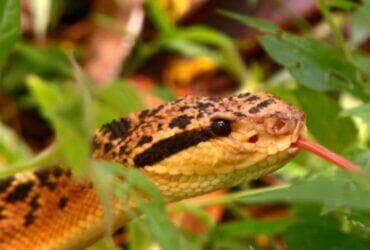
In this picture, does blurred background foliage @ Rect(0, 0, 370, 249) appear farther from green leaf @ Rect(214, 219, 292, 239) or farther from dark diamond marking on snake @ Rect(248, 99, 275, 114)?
dark diamond marking on snake @ Rect(248, 99, 275, 114)

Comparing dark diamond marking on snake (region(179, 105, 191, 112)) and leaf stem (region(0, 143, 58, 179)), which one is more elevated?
leaf stem (region(0, 143, 58, 179))

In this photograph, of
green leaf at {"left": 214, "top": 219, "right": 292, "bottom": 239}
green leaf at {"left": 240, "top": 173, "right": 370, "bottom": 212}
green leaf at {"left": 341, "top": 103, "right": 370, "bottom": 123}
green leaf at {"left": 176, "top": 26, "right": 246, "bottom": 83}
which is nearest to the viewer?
green leaf at {"left": 240, "top": 173, "right": 370, "bottom": 212}

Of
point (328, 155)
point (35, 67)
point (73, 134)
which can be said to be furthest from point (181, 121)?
point (35, 67)

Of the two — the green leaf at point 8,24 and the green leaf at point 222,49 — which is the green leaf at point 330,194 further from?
the green leaf at point 222,49

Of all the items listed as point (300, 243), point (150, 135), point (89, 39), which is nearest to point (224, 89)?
point (89, 39)

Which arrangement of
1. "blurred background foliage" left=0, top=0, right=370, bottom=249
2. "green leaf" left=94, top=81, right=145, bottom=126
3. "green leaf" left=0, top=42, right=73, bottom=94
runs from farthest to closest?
"green leaf" left=0, top=42, right=73, bottom=94 < "green leaf" left=94, top=81, right=145, bottom=126 < "blurred background foliage" left=0, top=0, right=370, bottom=249

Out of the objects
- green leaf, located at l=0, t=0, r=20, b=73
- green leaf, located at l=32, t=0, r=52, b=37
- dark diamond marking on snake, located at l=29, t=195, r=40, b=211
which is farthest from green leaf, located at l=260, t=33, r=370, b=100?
green leaf, located at l=32, t=0, r=52, b=37

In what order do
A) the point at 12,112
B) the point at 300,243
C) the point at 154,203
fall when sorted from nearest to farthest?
the point at 154,203 → the point at 300,243 → the point at 12,112

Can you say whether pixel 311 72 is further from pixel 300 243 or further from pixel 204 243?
pixel 204 243
